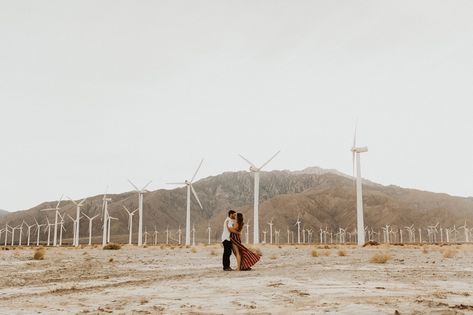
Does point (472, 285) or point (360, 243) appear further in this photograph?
point (360, 243)

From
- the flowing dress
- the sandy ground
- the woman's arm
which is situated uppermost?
the woman's arm

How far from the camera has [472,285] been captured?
492 inches

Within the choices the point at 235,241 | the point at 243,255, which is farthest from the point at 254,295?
the point at 243,255

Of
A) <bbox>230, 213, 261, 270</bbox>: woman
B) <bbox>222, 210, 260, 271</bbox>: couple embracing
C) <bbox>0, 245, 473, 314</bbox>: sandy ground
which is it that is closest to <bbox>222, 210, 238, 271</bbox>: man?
<bbox>222, 210, 260, 271</bbox>: couple embracing

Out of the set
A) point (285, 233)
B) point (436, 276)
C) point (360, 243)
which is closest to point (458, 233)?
point (285, 233)

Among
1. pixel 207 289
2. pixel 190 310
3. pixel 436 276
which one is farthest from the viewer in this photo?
pixel 436 276

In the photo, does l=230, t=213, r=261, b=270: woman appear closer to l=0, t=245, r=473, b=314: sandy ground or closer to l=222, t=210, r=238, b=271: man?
l=222, t=210, r=238, b=271: man

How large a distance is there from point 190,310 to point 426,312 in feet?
12.5

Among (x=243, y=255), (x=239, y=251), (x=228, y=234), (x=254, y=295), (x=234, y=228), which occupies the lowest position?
(x=254, y=295)

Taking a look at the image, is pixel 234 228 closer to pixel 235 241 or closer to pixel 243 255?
pixel 235 241

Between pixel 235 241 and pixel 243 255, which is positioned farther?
pixel 243 255

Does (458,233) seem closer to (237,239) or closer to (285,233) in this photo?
(285,233)

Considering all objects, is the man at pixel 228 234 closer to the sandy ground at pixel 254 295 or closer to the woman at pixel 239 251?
the woman at pixel 239 251

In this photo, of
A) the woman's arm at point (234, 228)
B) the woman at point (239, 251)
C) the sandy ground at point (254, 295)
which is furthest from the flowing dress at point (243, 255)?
the sandy ground at point (254, 295)
